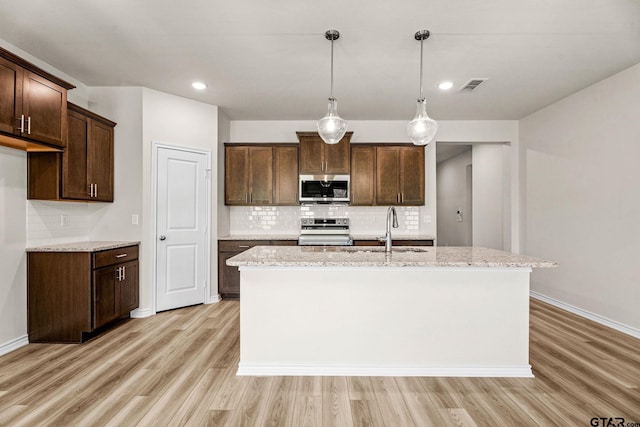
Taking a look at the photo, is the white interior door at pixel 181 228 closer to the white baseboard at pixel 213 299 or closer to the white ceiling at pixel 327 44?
the white baseboard at pixel 213 299

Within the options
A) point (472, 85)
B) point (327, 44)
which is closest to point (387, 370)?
point (327, 44)

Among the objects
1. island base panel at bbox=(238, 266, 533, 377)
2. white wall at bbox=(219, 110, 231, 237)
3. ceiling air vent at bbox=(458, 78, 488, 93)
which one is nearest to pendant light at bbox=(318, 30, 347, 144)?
island base panel at bbox=(238, 266, 533, 377)

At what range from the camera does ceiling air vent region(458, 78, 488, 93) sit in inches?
140

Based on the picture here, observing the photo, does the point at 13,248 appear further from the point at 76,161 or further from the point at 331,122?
the point at 331,122

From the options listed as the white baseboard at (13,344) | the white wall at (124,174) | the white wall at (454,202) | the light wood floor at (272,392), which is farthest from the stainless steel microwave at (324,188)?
the white wall at (454,202)

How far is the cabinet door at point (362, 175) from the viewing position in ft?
15.8

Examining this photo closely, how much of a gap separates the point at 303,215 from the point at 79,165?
2912 mm

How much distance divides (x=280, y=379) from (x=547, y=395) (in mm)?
1813

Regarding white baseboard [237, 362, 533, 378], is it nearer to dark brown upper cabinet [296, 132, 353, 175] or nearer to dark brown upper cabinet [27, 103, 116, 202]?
dark brown upper cabinet [27, 103, 116, 202]

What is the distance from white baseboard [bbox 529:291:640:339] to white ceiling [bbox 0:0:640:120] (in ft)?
8.68

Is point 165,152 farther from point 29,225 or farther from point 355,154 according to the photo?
point 355,154

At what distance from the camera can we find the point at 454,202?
825 centimetres

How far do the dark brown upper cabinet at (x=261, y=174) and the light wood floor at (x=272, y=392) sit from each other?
231 centimetres

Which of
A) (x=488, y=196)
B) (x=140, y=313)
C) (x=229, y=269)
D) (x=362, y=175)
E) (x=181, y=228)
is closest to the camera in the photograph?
(x=140, y=313)
